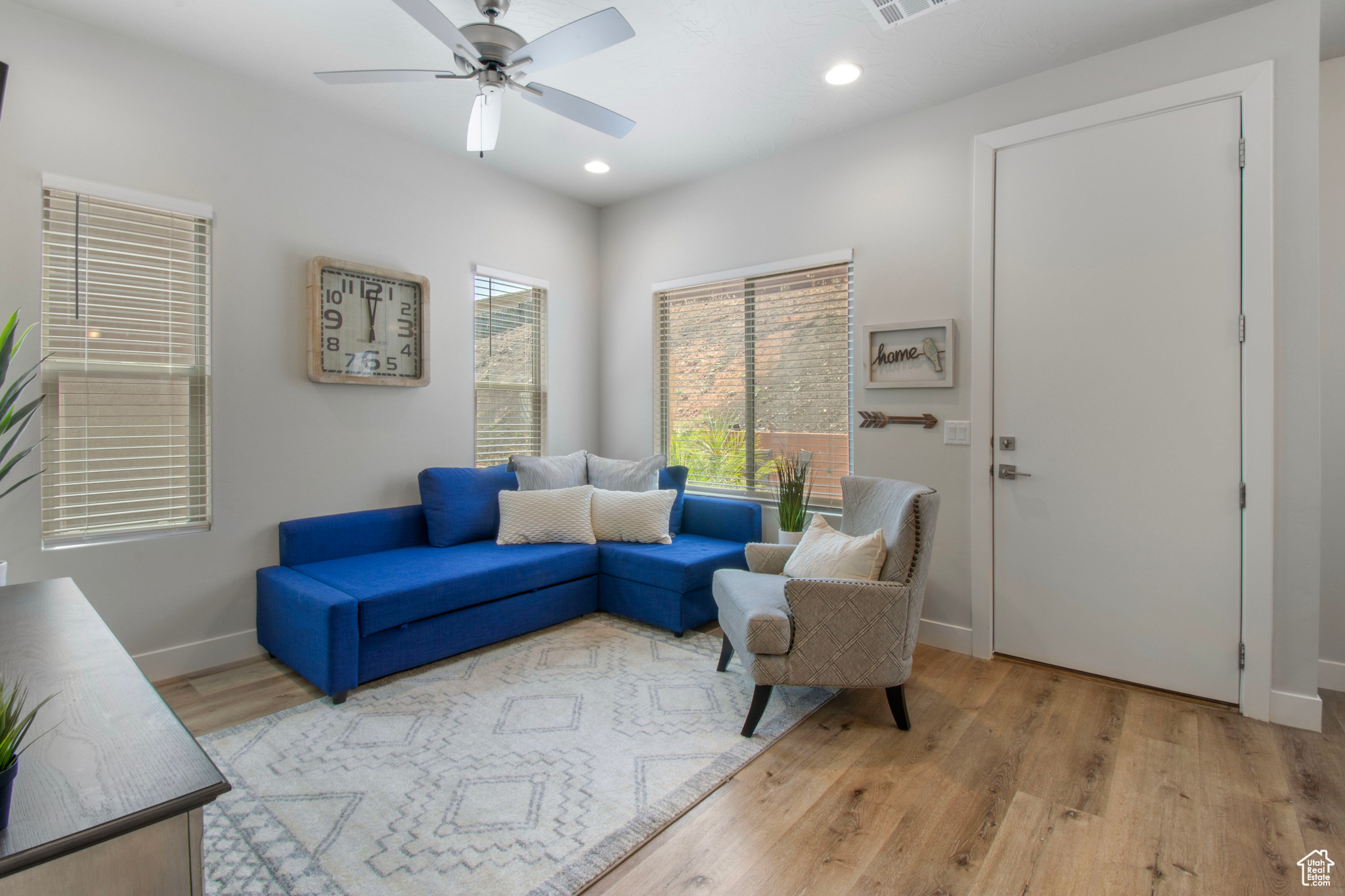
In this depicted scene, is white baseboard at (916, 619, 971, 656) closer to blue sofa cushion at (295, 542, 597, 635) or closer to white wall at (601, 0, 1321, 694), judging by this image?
white wall at (601, 0, 1321, 694)

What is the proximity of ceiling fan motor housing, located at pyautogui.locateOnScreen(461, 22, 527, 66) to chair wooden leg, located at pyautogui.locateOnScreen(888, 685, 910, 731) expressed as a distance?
2683 mm

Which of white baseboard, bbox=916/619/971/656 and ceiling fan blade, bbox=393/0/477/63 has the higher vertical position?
ceiling fan blade, bbox=393/0/477/63

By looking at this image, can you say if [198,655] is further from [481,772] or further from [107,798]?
[107,798]

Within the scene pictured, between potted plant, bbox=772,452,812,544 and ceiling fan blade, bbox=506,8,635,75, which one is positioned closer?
ceiling fan blade, bbox=506,8,635,75

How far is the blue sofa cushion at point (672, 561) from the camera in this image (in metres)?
3.23

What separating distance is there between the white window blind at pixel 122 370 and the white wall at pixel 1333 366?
4847 mm

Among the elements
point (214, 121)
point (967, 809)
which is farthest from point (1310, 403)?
point (214, 121)

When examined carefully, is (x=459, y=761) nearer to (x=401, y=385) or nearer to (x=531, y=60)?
(x=401, y=385)

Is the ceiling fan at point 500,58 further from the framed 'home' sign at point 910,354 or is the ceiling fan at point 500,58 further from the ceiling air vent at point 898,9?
the framed 'home' sign at point 910,354

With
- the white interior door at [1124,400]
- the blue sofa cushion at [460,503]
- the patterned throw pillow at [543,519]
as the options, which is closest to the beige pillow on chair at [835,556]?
the white interior door at [1124,400]

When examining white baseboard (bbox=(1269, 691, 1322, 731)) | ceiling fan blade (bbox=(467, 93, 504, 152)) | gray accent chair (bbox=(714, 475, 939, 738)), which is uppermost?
ceiling fan blade (bbox=(467, 93, 504, 152))

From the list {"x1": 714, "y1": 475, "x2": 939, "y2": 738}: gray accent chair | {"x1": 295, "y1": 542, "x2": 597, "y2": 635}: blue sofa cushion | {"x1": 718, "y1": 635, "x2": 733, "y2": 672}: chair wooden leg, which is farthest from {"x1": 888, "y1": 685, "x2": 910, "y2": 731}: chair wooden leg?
{"x1": 295, "y1": 542, "x2": 597, "y2": 635}: blue sofa cushion

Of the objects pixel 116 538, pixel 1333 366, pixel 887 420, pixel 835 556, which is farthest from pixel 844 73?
pixel 116 538

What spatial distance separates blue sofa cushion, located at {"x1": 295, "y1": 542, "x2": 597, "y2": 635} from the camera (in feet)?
8.59
